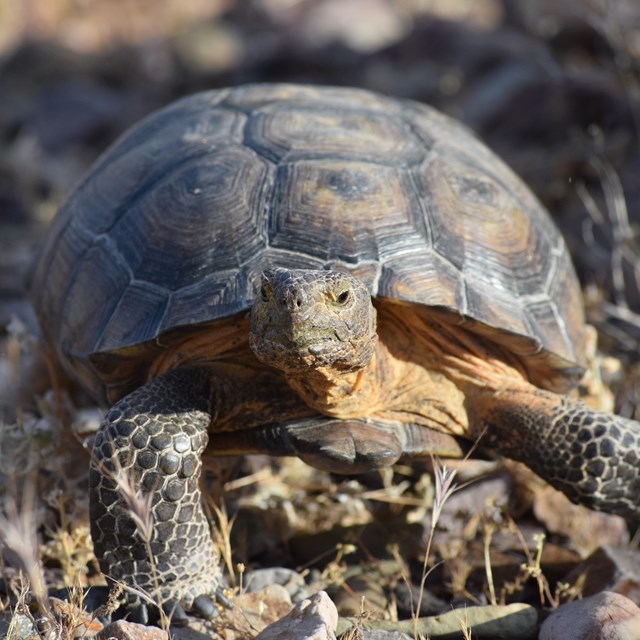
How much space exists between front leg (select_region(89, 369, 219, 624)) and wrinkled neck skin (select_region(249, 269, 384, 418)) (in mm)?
506

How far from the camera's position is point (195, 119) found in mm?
4816

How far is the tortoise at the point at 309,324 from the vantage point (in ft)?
11.5

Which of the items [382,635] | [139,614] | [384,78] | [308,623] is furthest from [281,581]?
[384,78]

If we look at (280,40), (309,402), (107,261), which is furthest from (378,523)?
(280,40)

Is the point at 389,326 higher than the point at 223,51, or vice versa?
the point at 389,326

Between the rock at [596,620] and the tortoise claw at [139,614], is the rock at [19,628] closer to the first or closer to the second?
the tortoise claw at [139,614]

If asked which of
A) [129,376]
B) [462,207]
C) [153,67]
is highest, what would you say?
[462,207]

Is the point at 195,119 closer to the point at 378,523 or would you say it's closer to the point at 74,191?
the point at 74,191

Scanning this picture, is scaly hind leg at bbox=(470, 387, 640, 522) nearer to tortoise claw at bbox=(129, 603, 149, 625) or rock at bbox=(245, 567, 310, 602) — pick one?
rock at bbox=(245, 567, 310, 602)

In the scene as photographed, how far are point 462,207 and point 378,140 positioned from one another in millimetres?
528

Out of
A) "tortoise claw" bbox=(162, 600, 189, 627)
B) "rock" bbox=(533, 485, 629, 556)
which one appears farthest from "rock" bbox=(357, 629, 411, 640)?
"rock" bbox=(533, 485, 629, 556)

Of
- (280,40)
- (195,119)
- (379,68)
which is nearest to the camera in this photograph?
(195,119)

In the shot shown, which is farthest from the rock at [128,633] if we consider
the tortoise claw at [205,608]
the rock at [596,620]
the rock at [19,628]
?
the rock at [596,620]

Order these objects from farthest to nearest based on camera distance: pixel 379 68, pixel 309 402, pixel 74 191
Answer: pixel 379 68, pixel 74 191, pixel 309 402
